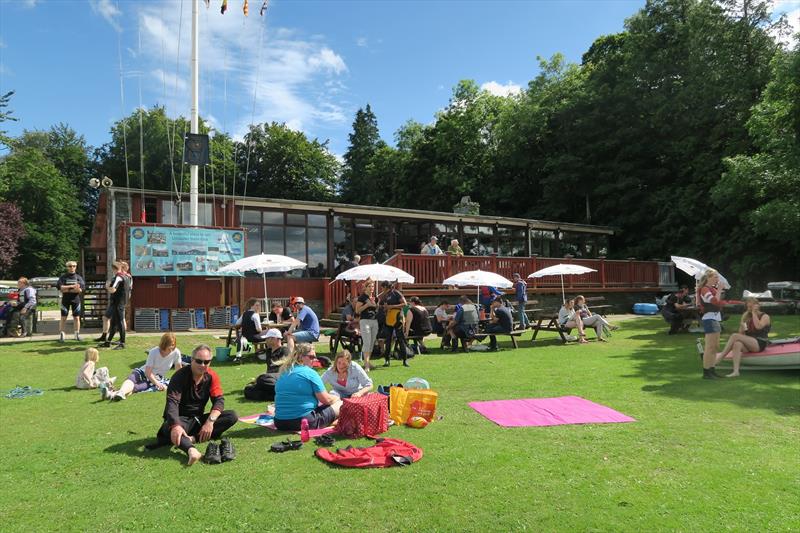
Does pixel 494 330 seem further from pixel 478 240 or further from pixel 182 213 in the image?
pixel 478 240

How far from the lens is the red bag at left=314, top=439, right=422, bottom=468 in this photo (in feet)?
14.9

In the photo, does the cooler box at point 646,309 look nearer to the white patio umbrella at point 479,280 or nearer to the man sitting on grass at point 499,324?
the white patio umbrella at point 479,280

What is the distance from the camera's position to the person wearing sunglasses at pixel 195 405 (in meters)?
5.18

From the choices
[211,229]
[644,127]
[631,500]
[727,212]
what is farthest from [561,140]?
[631,500]

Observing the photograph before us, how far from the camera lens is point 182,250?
15.3m

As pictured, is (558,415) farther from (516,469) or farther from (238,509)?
(238,509)

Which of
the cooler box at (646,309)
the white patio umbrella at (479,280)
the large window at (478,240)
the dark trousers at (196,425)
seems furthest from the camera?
the large window at (478,240)

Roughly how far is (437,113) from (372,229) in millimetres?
28859

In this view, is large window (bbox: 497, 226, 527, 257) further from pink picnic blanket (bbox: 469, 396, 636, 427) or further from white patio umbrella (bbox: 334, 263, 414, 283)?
pink picnic blanket (bbox: 469, 396, 636, 427)

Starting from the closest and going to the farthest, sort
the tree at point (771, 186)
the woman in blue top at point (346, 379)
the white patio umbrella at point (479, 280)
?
the woman in blue top at point (346, 379) → the white patio umbrella at point (479, 280) → the tree at point (771, 186)

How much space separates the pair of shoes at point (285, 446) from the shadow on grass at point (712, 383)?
16.4 feet

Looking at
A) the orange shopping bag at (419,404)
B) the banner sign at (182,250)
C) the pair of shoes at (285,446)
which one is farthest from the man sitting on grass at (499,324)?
the pair of shoes at (285,446)

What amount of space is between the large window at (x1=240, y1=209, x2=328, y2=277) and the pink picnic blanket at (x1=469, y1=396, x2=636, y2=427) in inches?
489

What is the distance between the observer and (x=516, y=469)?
175 inches
